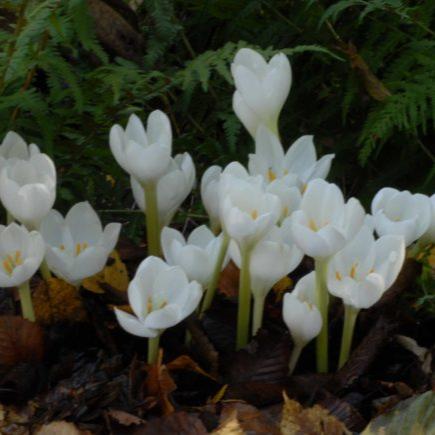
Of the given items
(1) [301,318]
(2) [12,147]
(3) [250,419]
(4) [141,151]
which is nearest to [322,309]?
(1) [301,318]

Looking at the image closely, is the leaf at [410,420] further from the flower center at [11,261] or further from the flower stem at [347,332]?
the flower center at [11,261]

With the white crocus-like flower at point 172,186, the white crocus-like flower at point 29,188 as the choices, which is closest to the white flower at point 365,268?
the white crocus-like flower at point 172,186

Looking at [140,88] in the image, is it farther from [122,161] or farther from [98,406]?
[98,406]

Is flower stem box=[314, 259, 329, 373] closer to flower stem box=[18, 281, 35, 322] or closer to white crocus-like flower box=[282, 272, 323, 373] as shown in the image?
white crocus-like flower box=[282, 272, 323, 373]

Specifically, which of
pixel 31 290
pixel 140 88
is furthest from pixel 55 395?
pixel 140 88

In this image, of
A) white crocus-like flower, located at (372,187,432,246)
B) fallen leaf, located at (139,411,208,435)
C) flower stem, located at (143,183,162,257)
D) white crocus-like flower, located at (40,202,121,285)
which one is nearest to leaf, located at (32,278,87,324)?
white crocus-like flower, located at (40,202,121,285)

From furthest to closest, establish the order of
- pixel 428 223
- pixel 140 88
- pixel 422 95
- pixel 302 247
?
pixel 422 95, pixel 140 88, pixel 428 223, pixel 302 247

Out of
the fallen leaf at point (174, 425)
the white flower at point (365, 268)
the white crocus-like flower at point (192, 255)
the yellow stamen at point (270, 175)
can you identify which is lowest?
the fallen leaf at point (174, 425)
